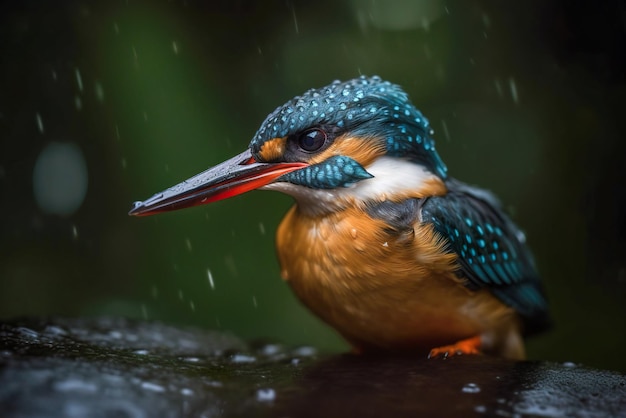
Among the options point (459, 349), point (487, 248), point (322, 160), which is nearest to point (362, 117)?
point (322, 160)

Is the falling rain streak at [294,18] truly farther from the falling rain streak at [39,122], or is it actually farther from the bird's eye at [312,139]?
the bird's eye at [312,139]

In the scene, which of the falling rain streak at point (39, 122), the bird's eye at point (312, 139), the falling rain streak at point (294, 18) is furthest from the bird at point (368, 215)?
the falling rain streak at point (39, 122)

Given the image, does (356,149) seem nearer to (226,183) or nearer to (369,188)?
(369,188)

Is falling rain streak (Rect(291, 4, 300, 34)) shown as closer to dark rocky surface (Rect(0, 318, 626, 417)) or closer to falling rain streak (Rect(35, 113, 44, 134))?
falling rain streak (Rect(35, 113, 44, 134))

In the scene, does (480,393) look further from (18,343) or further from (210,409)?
(18,343)

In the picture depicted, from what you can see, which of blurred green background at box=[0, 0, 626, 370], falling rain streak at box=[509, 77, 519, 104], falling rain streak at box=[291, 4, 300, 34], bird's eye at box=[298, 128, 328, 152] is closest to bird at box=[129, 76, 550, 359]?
bird's eye at box=[298, 128, 328, 152]

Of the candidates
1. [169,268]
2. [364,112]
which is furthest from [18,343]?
[169,268]
